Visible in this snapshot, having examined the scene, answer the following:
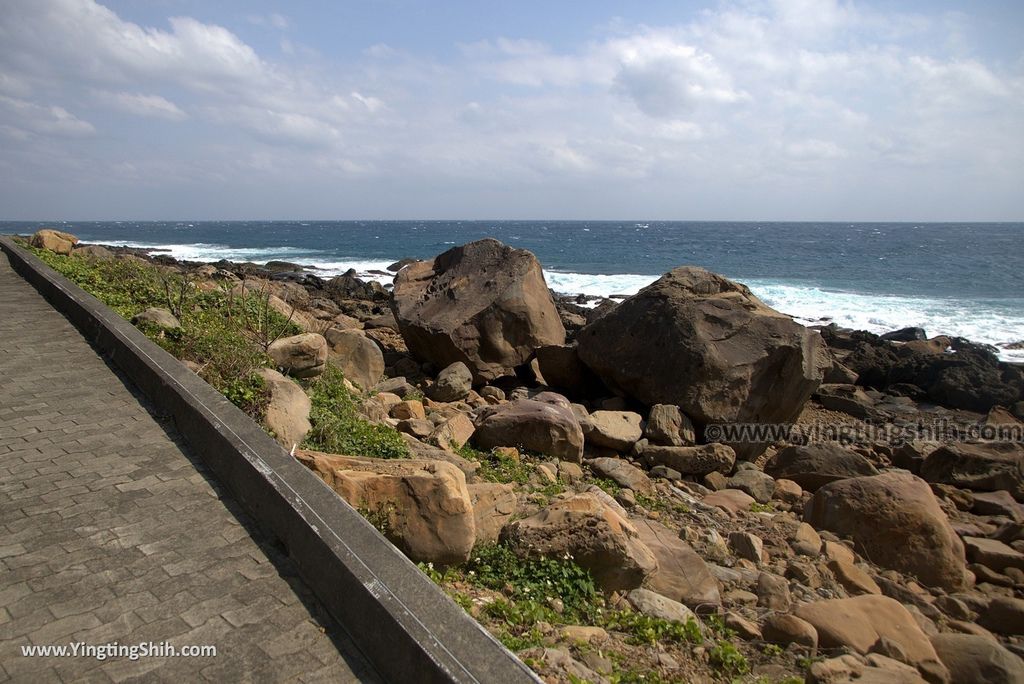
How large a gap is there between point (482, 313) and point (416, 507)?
6777 mm

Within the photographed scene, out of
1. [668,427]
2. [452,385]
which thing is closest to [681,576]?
[668,427]

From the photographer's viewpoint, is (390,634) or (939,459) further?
(939,459)

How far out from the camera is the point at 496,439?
784 cm

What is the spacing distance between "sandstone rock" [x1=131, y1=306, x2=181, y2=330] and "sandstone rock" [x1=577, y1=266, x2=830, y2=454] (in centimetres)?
583

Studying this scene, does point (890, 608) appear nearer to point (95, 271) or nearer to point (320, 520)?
point (320, 520)

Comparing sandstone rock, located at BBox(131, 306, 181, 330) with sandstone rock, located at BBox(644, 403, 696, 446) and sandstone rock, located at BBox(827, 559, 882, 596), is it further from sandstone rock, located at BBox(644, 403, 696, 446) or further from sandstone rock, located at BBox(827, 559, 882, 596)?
sandstone rock, located at BBox(827, 559, 882, 596)

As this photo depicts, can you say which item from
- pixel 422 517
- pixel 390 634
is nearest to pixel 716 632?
pixel 422 517

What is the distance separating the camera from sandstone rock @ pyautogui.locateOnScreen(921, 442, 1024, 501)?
8.77m

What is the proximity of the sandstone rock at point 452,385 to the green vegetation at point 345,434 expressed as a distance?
310 centimetres

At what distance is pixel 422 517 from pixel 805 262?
47501mm

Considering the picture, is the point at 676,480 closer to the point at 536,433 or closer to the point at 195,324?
the point at 536,433

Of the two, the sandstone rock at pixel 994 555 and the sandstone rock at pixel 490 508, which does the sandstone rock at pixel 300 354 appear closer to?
the sandstone rock at pixel 490 508

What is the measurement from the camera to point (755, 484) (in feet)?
26.9

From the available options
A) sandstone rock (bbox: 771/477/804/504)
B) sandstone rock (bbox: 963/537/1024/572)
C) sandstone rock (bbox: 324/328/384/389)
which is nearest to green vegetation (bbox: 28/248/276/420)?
sandstone rock (bbox: 324/328/384/389)
